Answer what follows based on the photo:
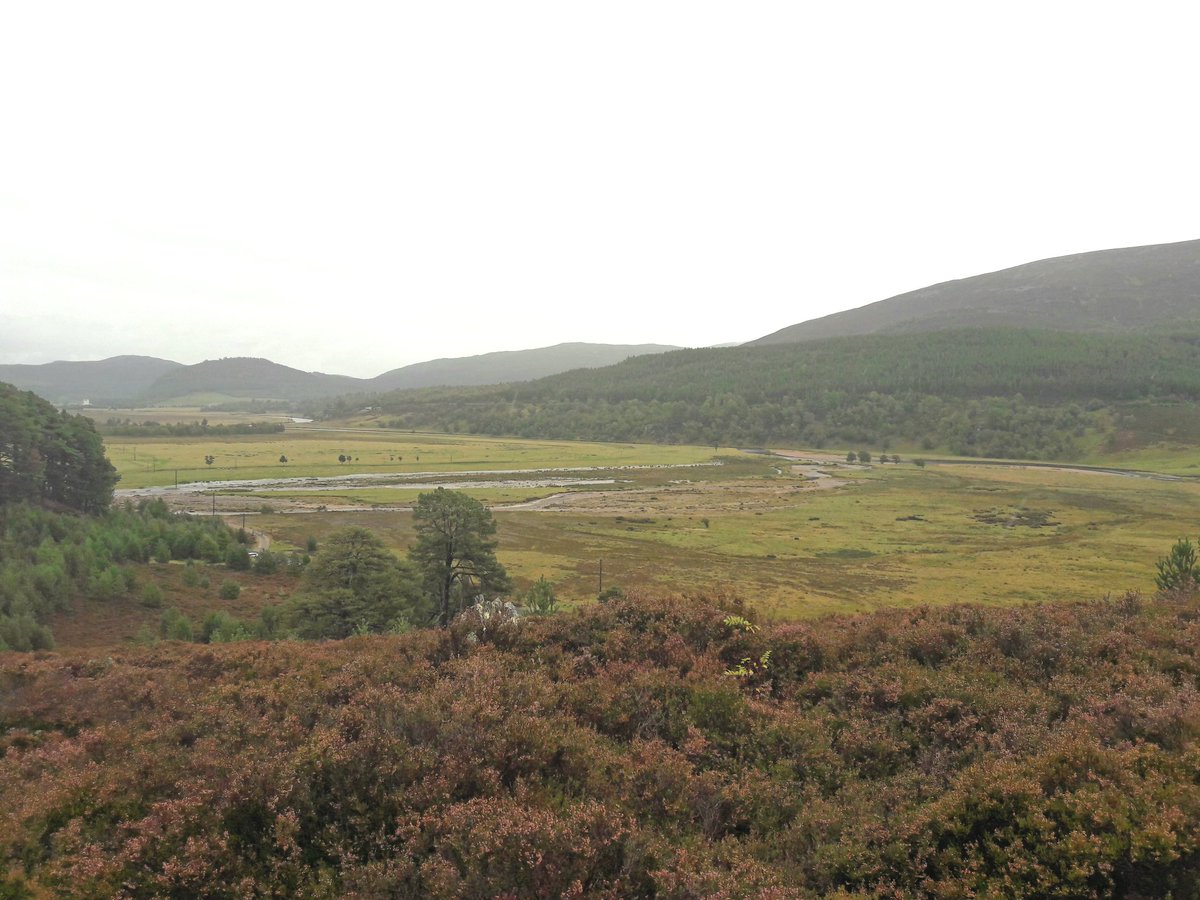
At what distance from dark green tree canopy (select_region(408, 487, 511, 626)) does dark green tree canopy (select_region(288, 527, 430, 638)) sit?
1.14m

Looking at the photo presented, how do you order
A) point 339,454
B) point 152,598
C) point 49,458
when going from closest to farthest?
point 152,598 → point 49,458 → point 339,454

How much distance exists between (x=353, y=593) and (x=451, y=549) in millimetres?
5471

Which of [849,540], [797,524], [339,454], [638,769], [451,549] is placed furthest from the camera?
[339,454]

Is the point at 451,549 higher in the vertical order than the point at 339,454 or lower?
higher

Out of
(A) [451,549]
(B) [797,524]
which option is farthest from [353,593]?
(B) [797,524]

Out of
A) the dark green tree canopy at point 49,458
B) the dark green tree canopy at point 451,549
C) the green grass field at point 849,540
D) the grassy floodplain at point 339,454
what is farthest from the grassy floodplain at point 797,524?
the dark green tree canopy at point 49,458

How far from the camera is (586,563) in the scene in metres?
56.1

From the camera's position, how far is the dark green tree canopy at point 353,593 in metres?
29.1

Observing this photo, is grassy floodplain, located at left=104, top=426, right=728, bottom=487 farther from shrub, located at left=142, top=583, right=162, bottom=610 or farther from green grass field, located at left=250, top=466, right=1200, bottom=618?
shrub, located at left=142, top=583, right=162, bottom=610

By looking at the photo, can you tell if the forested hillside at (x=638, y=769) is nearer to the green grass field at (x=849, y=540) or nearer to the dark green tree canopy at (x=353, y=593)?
the dark green tree canopy at (x=353, y=593)

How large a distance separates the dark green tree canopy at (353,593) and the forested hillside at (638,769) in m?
17.7

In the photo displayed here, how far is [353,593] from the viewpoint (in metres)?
29.8

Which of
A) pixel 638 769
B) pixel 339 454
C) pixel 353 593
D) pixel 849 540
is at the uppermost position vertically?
pixel 638 769

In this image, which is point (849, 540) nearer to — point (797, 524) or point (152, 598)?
point (797, 524)
